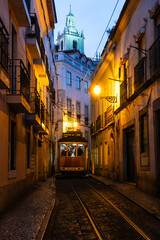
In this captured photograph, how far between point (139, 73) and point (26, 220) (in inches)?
322

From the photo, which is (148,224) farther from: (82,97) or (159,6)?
(82,97)

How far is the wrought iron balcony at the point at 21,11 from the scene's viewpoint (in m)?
9.80

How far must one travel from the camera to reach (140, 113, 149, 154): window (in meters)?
13.1

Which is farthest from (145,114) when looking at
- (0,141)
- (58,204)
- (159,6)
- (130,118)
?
(0,141)

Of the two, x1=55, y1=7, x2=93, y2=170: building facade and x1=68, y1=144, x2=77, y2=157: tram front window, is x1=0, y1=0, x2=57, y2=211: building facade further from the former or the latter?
x1=55, y1=7, x2=93, y2=170: building facade

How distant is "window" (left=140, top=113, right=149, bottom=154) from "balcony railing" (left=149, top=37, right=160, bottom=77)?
7.72 ft

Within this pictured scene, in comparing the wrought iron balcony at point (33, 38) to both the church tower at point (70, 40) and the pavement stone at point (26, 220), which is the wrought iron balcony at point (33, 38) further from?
the church tower at point (70, 40)

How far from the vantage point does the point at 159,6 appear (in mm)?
10914

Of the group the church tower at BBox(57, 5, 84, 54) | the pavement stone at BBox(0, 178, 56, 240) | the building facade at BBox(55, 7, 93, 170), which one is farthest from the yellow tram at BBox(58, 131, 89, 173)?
the church tower at BBox(57, 5, 84, 54)

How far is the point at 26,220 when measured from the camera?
7.37m

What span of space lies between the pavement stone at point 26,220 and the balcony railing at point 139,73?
601cm

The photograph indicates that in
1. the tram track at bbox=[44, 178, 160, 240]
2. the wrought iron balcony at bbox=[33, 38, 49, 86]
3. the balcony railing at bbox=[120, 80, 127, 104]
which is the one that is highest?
the wrought iron balcony at bbox=[33, 38, 49, 86]

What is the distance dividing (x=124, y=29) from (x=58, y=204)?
1034 centimetres

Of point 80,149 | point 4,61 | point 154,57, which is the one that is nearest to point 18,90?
point 4,61
